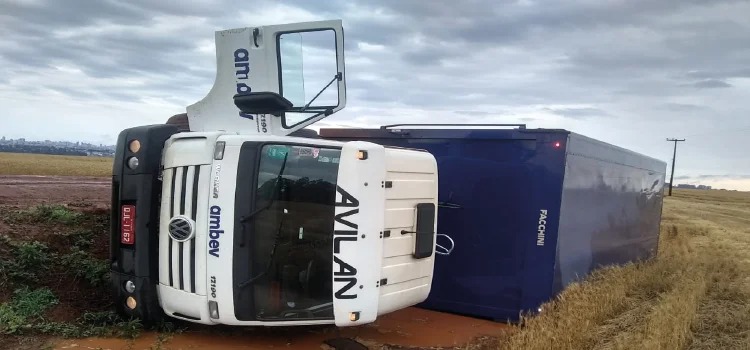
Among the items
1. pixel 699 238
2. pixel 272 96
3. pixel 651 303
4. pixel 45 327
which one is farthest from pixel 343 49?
pixel 699 238

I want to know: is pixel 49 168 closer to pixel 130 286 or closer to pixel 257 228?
pixel 130 286

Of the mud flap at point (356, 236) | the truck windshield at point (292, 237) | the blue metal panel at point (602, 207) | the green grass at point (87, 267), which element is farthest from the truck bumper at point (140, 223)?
the blue metal panel at point (602, 207)

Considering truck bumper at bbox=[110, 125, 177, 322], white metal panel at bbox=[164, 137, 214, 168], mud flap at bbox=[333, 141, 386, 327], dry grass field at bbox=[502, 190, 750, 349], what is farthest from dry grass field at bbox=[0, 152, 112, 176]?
dry grass field at bbox=[502, 190, 750, 349]

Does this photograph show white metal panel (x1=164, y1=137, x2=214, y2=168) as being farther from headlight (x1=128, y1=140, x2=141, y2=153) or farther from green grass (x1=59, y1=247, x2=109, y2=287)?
green grass (x1=59, y1=247, x2=109, y2=287)

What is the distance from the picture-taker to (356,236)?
497 cm

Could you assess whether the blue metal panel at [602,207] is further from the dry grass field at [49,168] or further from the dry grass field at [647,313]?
the dry grass field at [49,168]

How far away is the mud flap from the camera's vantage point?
4.96m

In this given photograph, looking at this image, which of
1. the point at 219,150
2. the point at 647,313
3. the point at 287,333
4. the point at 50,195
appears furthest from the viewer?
the point at 50,195

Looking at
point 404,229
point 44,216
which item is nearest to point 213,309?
point 404,229

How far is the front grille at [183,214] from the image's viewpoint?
502 centimetres

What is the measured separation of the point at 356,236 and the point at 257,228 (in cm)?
77

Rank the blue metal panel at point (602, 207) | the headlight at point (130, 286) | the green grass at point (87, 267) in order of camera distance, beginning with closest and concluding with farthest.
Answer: the headlight at point (130, 286), the green grass at point (87, 267), the blue metal panel at point (602, 207)

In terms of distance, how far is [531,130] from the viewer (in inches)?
255

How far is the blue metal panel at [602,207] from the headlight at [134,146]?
407 cm
